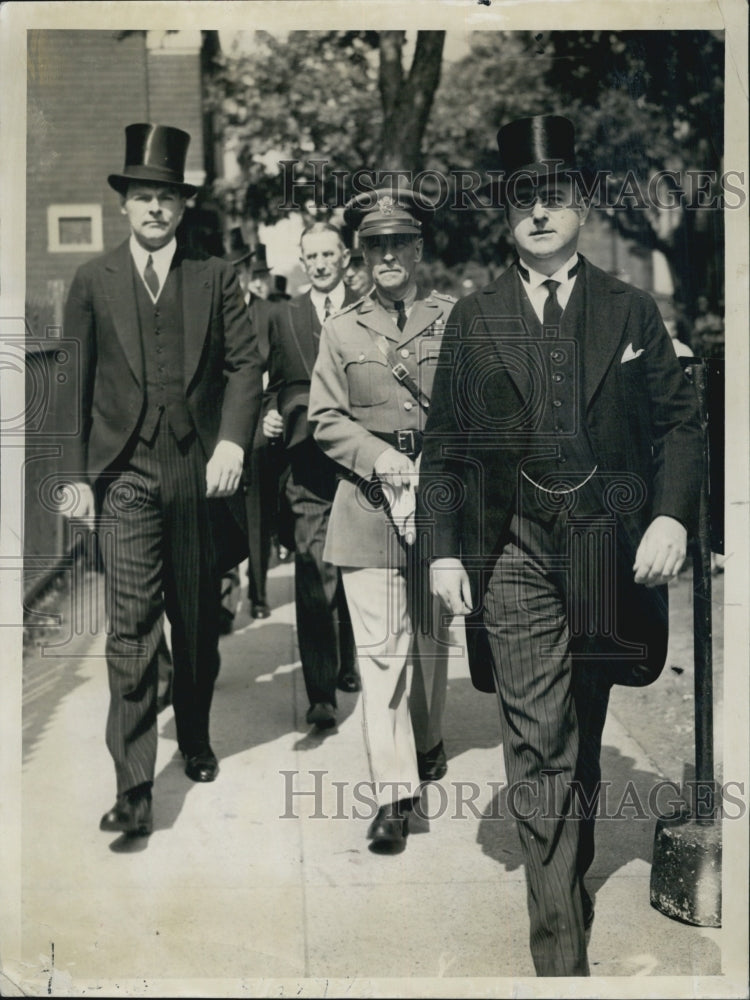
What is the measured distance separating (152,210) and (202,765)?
6.58 ft

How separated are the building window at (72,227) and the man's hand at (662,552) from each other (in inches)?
83.0

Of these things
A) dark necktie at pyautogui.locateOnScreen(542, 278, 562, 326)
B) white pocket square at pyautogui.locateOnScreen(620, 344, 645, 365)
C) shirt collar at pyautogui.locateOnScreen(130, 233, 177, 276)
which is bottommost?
white pocket square at pyautogui.locateOnScreen(620, 344, 645, 365)

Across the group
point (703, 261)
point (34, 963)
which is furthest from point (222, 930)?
point (703, 261)

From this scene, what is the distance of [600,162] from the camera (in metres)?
4.86

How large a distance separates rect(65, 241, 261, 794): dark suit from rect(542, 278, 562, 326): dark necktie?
127 cm

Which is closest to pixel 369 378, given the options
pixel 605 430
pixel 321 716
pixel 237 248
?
pixel 605 430

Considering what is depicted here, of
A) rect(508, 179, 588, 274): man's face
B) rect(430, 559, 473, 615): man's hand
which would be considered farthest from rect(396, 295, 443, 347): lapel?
rect(430, 559, 473, 615): man's hand

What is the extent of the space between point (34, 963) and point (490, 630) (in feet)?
5.46

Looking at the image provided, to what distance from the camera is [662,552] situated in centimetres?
365

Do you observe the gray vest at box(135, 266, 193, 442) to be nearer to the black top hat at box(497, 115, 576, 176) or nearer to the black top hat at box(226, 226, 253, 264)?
the black top hat at box(497, 115, 576, 176)

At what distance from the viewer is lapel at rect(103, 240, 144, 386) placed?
446cm

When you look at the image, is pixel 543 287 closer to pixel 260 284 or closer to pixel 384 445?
pixel 384 445

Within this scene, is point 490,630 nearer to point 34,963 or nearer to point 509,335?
point 509,335

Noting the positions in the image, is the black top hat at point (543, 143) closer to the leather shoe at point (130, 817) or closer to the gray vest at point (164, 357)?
the gray vest at point (164, 357)
